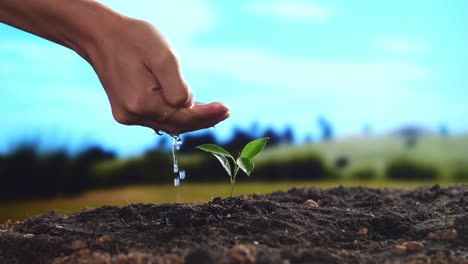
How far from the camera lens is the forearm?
1.42 m


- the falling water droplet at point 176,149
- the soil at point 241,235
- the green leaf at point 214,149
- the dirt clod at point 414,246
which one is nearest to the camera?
the soil at point 241,235

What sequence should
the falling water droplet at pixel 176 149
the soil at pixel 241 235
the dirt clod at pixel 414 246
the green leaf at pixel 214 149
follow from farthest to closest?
the green leaf at pixel 214 149, the falling water droplet at pixel 176 149, the dirt clod at pixel 414 246, the soil at pixel 241 235

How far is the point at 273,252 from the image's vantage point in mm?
1306

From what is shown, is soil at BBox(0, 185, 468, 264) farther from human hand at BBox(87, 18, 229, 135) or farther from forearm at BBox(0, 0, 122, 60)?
forearm at BBox(0, 0, 122, 60)

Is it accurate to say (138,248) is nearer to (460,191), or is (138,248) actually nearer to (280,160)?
(460,191)

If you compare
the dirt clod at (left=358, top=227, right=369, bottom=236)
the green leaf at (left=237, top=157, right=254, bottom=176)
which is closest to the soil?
the dirt clod at (left=358, top=227, right=369, bottom=236)

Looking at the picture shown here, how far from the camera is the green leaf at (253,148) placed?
192cm

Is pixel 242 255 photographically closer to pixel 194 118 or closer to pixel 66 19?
pixel 194 118

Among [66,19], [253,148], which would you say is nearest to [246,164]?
[253,148]

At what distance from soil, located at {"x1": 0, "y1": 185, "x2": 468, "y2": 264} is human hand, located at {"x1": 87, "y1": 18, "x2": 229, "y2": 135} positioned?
1.01ft

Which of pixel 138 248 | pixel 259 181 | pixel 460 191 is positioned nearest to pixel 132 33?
pixel 138 248

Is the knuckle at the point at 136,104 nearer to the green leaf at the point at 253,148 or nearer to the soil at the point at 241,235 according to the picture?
the soil at the point at 241,235

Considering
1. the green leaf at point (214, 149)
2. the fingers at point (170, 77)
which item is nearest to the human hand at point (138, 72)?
the fingers at point (170, 77)

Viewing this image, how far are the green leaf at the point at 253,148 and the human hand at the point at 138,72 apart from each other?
526 mm
